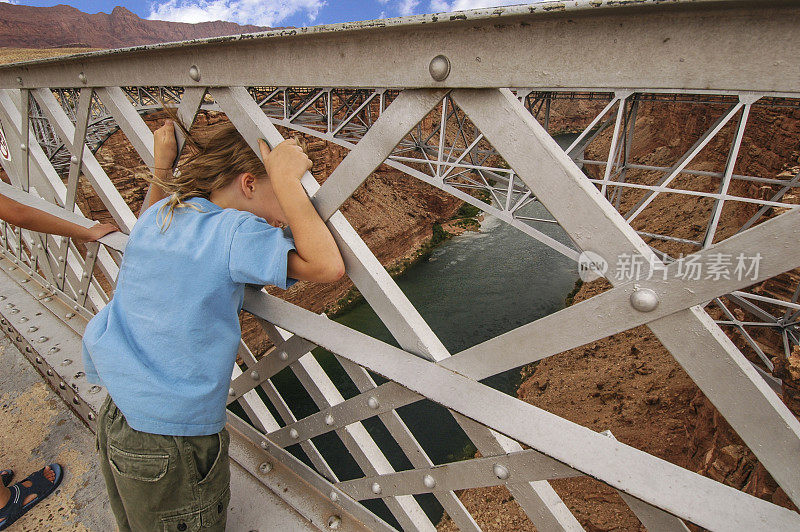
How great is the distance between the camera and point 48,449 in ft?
6.05

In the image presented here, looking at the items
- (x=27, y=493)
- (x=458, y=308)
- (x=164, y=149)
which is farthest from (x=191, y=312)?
(x=458, y=308)

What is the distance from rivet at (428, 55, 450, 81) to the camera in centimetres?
78

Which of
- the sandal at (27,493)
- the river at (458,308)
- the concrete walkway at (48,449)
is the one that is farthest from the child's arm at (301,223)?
the river at (458,308)

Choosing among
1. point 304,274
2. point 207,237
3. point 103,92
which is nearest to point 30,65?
point 103,92

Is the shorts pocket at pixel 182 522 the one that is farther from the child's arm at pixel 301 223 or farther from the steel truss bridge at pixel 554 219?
the child's arm at pixel 301 223

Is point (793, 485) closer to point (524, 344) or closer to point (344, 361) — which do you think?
point (524, 344)

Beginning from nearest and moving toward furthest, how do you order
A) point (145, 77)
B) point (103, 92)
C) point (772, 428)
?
point (772, 428)
point (145, 77)
point (103, 92)

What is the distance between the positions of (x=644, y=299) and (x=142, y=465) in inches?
47.1

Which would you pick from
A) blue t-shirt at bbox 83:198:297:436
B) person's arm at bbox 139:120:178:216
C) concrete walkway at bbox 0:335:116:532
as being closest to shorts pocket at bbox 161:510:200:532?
blue t-shirt at bbox 83:198:297:436

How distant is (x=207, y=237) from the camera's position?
3.11ft

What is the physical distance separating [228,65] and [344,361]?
887mm

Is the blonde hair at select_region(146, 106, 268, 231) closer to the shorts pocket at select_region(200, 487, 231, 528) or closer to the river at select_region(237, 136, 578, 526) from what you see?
the shorts pocket at select_region(200, 487, 231, 528)

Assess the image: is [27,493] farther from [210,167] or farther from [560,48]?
[560,48]

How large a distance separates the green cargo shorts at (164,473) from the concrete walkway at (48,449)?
66 centimetres
